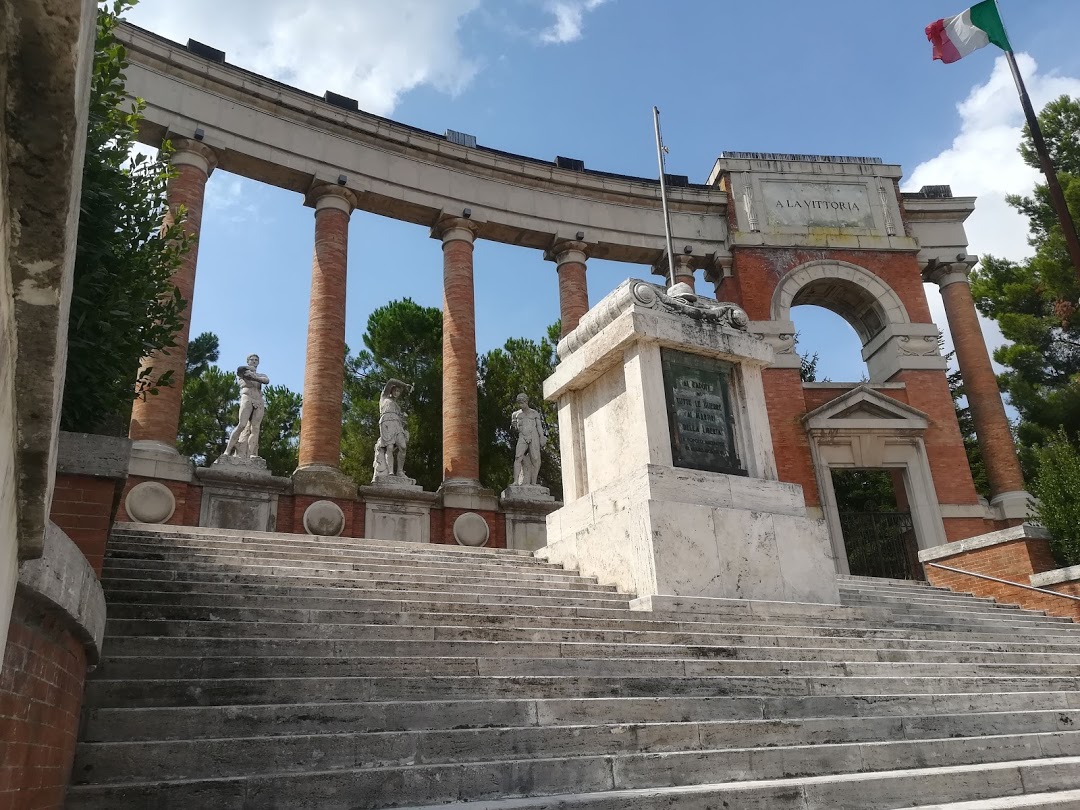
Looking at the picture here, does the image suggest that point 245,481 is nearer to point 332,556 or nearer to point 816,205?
point 332,556

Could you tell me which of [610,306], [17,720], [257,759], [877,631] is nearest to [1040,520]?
[877,631]

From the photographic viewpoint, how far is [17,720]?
8.95 ft

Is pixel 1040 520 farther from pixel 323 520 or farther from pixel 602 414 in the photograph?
pixel 323 520

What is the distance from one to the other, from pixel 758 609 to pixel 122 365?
19.6ft

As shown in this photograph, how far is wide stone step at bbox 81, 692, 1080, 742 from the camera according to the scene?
383 cm

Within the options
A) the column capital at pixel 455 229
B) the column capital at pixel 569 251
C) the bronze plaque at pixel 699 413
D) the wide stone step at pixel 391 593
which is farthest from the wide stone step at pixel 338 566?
the column capital at pixel 569 251

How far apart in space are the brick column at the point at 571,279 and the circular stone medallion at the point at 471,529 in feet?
20.4

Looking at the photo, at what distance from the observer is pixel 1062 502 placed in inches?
529

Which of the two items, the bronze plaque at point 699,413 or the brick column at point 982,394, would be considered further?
the brick column at point 982,394

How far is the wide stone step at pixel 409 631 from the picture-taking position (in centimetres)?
513

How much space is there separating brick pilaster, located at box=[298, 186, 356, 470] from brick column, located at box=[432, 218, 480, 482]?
8.49 feet

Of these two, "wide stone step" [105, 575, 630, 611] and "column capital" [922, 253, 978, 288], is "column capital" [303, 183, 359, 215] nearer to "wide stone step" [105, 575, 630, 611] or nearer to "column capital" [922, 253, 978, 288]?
"wide stone step" [105, 575, 630, 611]

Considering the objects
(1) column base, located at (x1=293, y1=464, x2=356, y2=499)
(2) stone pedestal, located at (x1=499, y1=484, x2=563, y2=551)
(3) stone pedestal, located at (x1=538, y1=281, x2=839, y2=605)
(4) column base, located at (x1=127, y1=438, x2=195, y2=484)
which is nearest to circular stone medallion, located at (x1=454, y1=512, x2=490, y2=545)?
(2) stone pedestal, located at (x1=499, y1=484, x2=563, y2=551)

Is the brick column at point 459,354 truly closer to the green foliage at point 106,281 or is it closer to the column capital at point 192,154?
the column capital at point 192,154
